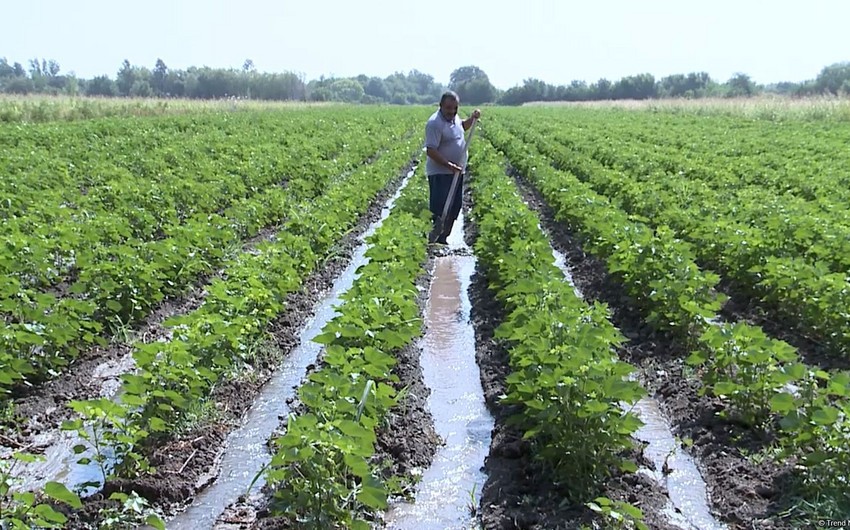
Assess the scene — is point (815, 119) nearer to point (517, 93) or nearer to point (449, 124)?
point (449, 124)

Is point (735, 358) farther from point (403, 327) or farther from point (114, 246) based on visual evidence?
point (114, 246)

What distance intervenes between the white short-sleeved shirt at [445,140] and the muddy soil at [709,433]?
3042 millimetres

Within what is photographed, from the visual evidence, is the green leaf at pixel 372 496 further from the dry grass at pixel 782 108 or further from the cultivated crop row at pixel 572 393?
the dry grass at pixel 782 108

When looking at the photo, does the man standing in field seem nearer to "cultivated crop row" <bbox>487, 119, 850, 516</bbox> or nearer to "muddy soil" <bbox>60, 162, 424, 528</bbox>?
"cultivated crop row" <bbox>487, 119, 850, 516</bbox>

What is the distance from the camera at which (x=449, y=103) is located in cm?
940

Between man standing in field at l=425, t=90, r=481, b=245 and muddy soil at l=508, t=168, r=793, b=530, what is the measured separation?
9.94ft

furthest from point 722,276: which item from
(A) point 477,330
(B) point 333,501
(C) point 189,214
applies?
(C) point 189,214

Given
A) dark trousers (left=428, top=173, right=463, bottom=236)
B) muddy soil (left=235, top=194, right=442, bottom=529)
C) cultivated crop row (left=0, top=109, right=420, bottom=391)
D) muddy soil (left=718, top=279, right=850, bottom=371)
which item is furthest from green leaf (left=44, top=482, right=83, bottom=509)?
dark trousers (left=428, top=173, right=463, bottom=236)

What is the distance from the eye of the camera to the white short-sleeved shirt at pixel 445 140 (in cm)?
970

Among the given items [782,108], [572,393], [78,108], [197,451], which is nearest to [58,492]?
[197,451]

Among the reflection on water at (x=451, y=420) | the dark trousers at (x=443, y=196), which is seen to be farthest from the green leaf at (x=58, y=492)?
the dark trousers at (x=443, y=196)

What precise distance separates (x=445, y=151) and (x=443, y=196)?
78cm

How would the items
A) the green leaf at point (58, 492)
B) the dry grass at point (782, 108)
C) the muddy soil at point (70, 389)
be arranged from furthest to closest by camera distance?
the dry grass at point (782, 108) → the muddy soil at point (70, 389) → the green leaf at point (58, 492)

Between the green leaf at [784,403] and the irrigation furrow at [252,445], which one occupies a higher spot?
the green leaf at [784,403]
